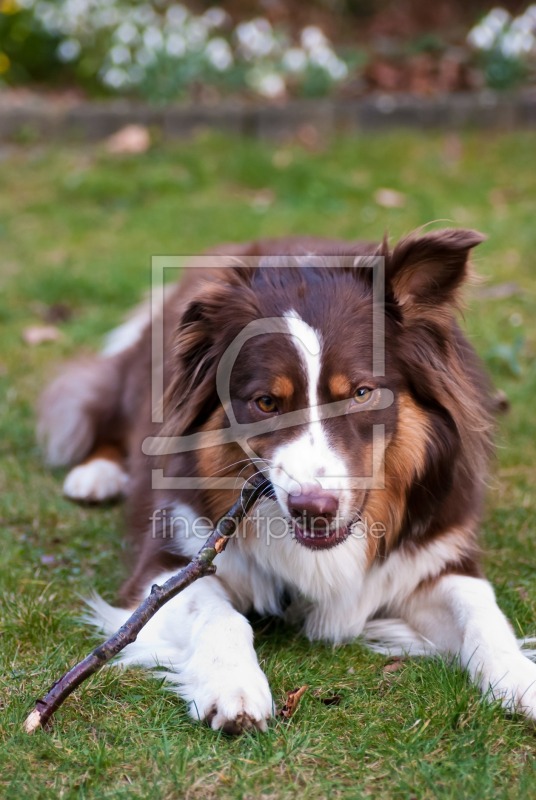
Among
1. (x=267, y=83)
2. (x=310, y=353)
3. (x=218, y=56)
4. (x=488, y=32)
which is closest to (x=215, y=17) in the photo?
(x=218, y=56)

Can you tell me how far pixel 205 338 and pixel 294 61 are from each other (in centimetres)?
795

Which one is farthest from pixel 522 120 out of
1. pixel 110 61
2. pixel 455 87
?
pixel 110 61

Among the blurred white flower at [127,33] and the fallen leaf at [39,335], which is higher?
the blurred white flower at [127,33]

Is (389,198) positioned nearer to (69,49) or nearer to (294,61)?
(294,61)

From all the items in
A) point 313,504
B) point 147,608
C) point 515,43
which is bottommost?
point 147,608

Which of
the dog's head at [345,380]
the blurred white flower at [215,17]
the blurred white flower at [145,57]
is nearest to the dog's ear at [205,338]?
the dog's head at [345,380]

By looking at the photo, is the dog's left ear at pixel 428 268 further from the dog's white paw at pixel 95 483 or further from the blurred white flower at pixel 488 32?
the blurred white flower at pixel 488 32

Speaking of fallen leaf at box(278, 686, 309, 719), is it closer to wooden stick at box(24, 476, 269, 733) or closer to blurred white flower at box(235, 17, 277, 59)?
wooden stick at box(24, 476, 269, 733)

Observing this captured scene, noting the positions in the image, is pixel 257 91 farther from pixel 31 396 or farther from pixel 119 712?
pixel 119 712

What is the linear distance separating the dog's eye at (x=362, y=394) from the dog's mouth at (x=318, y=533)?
1.32 ft

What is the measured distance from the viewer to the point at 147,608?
2871mm

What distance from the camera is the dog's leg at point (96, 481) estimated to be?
4562mm

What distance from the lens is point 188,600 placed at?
3221 mm

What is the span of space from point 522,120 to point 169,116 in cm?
366
